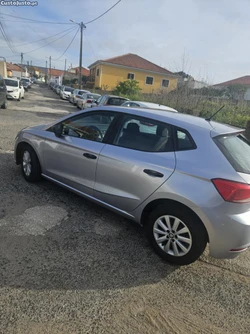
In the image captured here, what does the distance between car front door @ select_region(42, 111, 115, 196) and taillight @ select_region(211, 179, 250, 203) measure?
1567 millimetres

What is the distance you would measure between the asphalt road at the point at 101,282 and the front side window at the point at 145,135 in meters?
1.14

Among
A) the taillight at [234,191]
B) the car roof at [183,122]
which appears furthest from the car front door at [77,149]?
the taillight at [234,191]

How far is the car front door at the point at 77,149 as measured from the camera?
3.30 metres

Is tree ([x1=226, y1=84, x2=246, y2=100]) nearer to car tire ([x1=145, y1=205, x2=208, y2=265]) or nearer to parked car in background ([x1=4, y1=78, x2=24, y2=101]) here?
parked car in background ([x1=4, y1=78, x2=24, y2=101])

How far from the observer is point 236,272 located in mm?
2787

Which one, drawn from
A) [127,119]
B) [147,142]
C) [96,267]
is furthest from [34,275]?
[127,119]

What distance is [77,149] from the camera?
11.3ft

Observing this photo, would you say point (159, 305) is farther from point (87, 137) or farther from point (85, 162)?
point (87, 137)

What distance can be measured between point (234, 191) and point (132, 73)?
3511 cm

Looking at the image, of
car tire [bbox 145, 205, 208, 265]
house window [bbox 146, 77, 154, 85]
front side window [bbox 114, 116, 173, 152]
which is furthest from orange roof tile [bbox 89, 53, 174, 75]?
car tire [bbox 145, 205, 208, 265]

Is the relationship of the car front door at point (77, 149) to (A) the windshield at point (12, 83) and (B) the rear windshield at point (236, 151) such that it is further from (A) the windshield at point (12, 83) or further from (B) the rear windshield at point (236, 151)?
(A) the windshield at point (12, 83)

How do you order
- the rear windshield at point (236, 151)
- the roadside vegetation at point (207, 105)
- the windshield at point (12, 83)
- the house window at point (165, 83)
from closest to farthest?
the rear windshield at point (236, 151) < the roadside vegetation at point (207, 105) < the windshield at point (12, 83) < the house window at point (165, 83)

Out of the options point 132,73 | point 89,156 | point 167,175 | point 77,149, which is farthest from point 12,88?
point 132,73

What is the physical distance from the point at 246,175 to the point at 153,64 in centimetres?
3854
